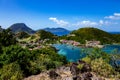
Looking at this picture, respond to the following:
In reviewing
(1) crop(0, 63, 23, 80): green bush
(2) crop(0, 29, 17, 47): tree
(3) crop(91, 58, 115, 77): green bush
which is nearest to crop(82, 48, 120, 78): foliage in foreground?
(3) crop(91, 58, 115, 77): green bush

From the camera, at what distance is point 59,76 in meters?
54.3

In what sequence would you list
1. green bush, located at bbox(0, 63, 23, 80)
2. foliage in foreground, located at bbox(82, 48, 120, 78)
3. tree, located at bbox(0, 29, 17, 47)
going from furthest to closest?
tree, located at bbox(0, 29, 17, 47)
foliage in foreground, located at bbox(82, 48, 120, 78)
green bush, located at bbox(0, 63, 23, 80)

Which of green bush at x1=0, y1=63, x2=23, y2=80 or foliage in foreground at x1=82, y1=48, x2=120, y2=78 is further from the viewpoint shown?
foliage in foreground at x1=82, y1=48, x2=120, y2=78

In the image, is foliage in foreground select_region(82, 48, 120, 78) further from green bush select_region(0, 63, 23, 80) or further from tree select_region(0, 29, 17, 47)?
tree select_region(0, 29, 17, 47)

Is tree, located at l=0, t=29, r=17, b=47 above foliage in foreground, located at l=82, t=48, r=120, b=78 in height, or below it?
above

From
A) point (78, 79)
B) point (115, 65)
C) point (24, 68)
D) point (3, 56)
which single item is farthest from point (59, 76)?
point (115, 65)

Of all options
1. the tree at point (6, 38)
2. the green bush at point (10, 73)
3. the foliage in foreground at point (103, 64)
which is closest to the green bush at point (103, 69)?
the foliage in foreground at point (103, 64)

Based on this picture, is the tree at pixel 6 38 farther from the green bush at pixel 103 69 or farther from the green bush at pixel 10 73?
the green bush at pixel 103 69

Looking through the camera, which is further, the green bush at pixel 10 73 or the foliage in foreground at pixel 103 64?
the foliage in foreground at pixel 103 64

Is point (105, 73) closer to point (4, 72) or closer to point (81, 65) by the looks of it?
point (81, 65)

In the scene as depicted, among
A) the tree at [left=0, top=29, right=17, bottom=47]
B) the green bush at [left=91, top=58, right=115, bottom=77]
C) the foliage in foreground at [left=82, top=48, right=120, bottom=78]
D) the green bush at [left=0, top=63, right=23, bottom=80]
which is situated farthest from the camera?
the tree at [left=0, top=29, right=17, bottom=47]

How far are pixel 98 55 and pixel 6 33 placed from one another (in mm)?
38287

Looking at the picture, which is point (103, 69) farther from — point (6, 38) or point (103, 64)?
point (6, 38)

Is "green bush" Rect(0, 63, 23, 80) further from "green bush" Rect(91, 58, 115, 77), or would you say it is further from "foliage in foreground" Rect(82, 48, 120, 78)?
"foliage in foreground" Rect(82, 48, 120, 78)
